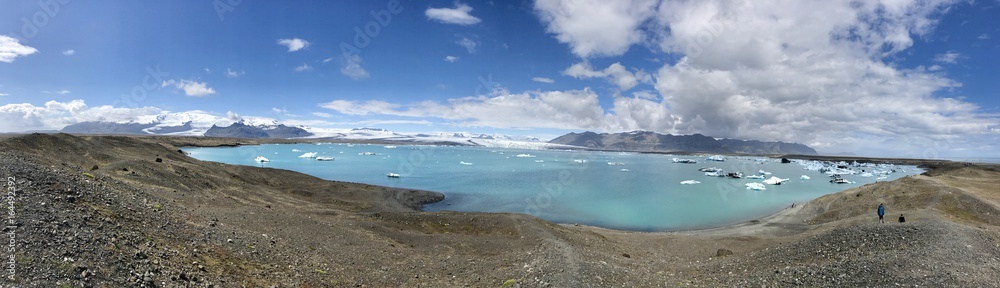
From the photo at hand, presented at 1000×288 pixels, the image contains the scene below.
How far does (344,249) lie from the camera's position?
16844mm

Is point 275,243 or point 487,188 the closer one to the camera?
point 275,243

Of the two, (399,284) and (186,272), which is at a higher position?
(186,272)

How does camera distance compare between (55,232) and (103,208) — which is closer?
(55,232)

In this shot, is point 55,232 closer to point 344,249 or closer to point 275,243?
point 275,243

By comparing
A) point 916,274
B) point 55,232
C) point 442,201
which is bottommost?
point 442,201

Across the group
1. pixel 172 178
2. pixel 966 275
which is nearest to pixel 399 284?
pixel 966 275

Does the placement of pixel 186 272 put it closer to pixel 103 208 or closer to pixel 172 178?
pixel 103 208

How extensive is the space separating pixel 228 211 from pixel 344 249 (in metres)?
7.09

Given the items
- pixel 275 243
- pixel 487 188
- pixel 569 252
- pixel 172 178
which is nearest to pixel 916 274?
pixel 569 252

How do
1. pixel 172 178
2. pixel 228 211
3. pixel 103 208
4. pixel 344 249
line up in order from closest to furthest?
pixel 103 208
pixel 344 249
pixel 228 211
pixel 172 178

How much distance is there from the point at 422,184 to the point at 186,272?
51846 millimetres

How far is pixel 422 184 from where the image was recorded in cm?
6122

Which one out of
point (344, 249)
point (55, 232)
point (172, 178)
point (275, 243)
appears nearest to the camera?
point (55, 232)

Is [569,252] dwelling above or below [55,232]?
below
